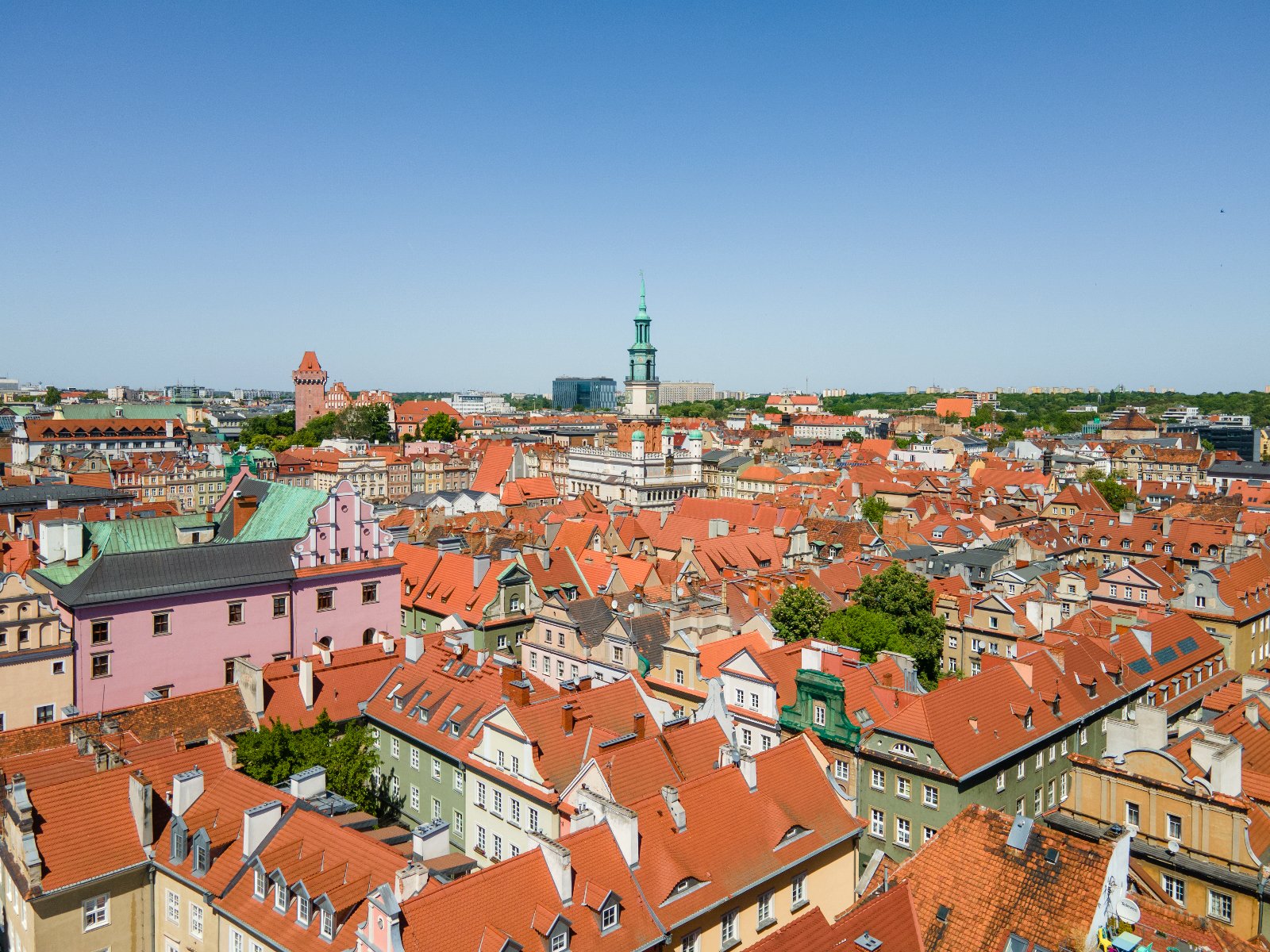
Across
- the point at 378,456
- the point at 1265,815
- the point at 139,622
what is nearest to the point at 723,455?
the point at 378,456

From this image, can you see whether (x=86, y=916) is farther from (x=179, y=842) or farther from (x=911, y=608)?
(x=911, y=608)

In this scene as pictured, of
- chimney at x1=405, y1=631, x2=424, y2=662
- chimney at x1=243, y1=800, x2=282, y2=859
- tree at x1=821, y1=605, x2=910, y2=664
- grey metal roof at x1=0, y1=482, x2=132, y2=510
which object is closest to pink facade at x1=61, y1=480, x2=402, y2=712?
chimney at x1=405, y1=631, x2=424, y2=662

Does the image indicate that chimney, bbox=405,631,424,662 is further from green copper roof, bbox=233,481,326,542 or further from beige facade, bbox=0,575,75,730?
beige facade, bbox=0,575,75,730

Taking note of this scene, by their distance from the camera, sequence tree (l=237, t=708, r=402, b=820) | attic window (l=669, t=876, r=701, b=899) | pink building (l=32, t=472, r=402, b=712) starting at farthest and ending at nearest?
pink building (l=32, t=472, r=402, b=712) → tree (l=237, t=708, r=402, b=820) → attic window (l=669, t=876, r=701, b=899)

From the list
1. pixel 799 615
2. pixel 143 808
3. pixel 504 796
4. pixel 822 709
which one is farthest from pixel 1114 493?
pixel 143 808

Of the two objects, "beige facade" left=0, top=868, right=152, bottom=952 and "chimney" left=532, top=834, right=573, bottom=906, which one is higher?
"chimney" left=532, top=834, right=573, bottom=906

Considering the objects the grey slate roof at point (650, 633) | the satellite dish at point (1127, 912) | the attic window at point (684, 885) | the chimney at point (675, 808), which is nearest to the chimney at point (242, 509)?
the grey slate roof at point (650, 633)

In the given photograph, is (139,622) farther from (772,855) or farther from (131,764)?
(772,855)
